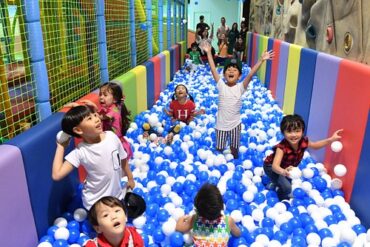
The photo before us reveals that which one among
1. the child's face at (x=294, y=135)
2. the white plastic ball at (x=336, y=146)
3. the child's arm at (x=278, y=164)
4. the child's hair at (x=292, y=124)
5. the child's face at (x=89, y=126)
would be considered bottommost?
the child's arm at (x=278, y=164)

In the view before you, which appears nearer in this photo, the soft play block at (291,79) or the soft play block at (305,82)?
the soft play block at (305,82)

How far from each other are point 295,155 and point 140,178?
4.28 ft

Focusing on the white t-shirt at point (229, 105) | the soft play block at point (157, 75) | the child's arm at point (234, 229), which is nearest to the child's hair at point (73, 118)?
the child's arm at point (234, 229)

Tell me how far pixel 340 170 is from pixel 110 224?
1.82m

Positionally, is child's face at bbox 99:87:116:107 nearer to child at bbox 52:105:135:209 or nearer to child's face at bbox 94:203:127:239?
child at bbox 52:105:135:209

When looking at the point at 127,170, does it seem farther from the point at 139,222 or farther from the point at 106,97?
the point at 106,97

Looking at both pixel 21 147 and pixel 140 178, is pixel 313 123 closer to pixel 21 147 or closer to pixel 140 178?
pixel 140 178

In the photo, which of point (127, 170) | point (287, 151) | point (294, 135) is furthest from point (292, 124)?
point (127, 170)

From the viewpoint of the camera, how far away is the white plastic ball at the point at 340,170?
2697 millimetres

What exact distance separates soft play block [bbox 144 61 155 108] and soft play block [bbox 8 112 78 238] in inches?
107

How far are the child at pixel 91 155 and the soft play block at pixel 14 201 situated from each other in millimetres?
186

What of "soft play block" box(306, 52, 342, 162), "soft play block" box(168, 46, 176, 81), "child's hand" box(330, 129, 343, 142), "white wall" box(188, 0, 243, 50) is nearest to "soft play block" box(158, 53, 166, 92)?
"soft play block" box(168, 46, 176, 81)

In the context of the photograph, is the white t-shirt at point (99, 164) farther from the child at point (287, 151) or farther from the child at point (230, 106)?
the child at point (230, 106)

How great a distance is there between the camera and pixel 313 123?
3576 mm
